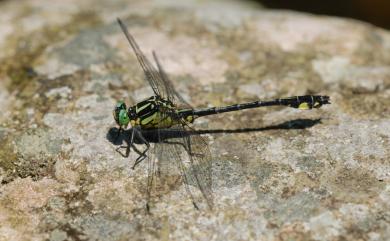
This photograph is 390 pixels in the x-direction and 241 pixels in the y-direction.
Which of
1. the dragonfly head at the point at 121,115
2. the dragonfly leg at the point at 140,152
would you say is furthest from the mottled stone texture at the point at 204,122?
the dragonfly head at the point at 121,115

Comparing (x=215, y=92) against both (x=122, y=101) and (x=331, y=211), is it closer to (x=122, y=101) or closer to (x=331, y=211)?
(x=122, y=101)

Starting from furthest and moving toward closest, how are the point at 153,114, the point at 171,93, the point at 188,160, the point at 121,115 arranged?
the point at 171,93 → the point at 153,114 → the point at 121,115 → the point at 188,160

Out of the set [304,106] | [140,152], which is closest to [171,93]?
[140,152]

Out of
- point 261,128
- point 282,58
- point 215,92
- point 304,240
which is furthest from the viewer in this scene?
point 282,58

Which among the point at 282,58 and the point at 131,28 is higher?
the point at 131,28

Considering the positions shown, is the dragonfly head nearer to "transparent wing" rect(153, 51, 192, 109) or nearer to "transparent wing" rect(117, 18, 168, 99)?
"transparent wing" rect(117, 18, 168, 99)

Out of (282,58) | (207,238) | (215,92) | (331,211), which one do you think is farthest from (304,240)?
A: (282,58)

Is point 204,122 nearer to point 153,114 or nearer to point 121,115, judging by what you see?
point 153,114
